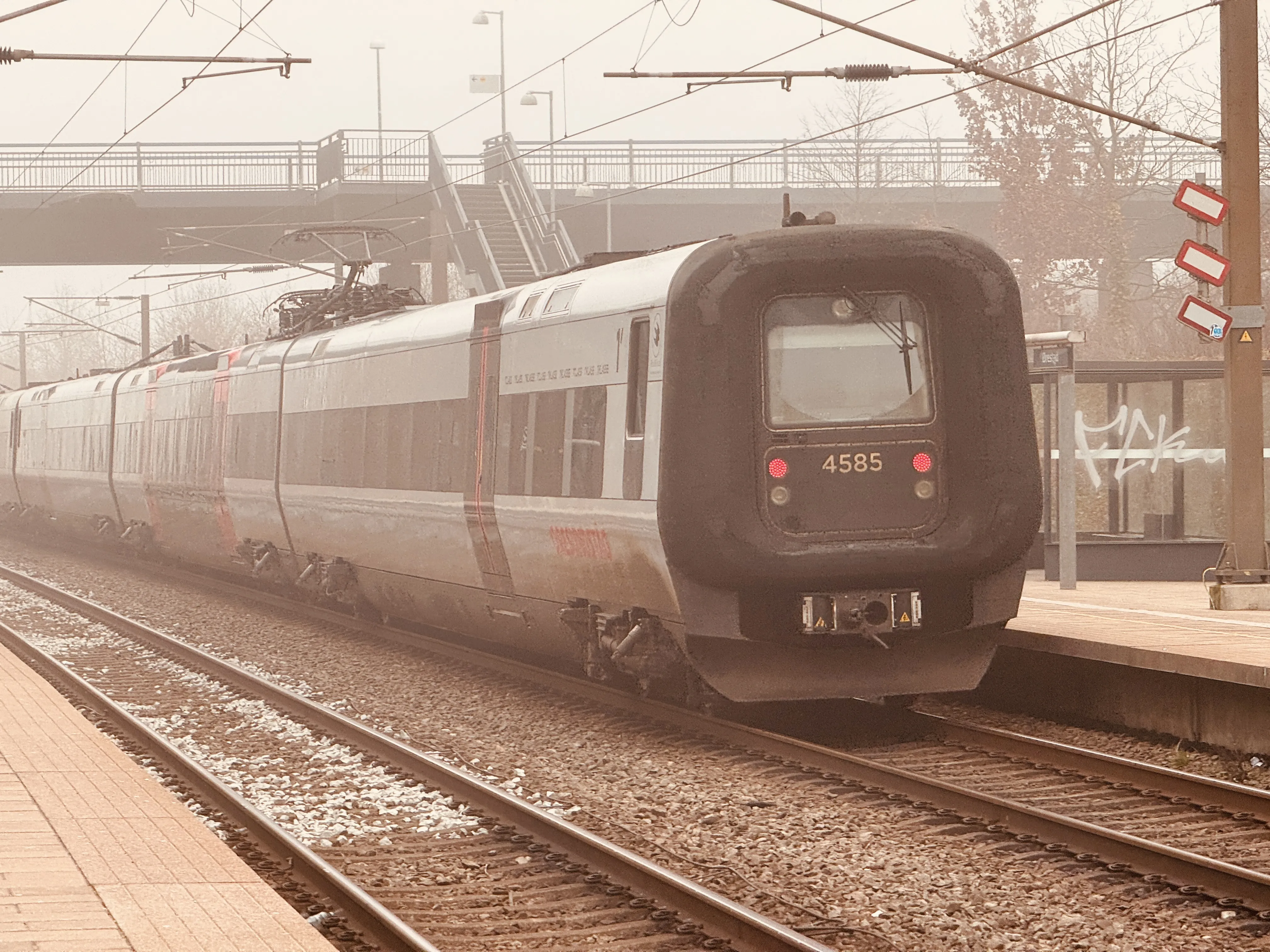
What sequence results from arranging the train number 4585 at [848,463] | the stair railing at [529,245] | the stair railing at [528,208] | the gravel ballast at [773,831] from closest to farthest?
the gravel ballast at [773,831] → the train number 4585 at [848,463] → the stair railing at [529,245] → the stair railing at [528,208]

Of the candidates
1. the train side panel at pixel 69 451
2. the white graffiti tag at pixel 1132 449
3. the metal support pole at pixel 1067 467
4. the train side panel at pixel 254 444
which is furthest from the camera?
the train side panel at pixel 69 451

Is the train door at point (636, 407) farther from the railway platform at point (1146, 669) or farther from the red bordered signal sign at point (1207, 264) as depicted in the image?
the red bordered signal sign at point (1207, 264)

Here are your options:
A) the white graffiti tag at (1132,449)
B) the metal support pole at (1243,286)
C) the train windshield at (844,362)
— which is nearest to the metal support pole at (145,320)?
the white graffiti tag at (1132,449)

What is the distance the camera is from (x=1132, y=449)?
58.4 feet

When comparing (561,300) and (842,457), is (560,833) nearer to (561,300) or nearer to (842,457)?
(842,457)

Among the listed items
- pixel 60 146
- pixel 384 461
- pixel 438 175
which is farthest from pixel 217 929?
pixel 60 146

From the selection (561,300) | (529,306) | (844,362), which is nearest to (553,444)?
(561,300)

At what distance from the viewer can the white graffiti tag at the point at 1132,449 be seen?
1761cm

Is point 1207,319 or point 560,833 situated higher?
point 1207,319

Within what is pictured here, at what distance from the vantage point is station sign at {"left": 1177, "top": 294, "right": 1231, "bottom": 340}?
14.6 metres

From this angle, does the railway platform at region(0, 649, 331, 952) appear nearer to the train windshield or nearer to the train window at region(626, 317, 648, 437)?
the train window at region(626, 317, 648, 437)

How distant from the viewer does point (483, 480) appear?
535 inches

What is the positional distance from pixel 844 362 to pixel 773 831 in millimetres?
3258

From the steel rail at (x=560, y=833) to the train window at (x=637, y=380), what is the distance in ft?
7.41
